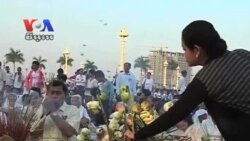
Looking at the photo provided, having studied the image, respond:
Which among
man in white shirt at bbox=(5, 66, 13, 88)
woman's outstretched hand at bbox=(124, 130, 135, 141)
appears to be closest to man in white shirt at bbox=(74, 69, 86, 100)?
man in white shirt at bbox=(5, 66, 13, 88)

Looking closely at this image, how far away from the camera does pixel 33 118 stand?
4.02m

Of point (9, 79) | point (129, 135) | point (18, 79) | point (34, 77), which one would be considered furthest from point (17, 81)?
point (129, 135)

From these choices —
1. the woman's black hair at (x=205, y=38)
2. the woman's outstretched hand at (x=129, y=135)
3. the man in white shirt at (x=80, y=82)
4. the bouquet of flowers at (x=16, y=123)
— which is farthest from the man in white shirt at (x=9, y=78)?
the woman's black hair at (x=205, y=38)

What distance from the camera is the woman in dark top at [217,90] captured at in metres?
2.77

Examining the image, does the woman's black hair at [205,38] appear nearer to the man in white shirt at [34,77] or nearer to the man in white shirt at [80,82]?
the man in white shirt at [34,77]

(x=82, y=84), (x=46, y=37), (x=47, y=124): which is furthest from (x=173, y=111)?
(x=46, y=37)

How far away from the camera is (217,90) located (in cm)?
278

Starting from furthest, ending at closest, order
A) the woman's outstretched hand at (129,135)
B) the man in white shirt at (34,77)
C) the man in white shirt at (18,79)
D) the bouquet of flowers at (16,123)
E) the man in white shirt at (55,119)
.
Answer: the man in white shirt at (18,79) < the man in white shirt at (34,77) < the man in white shirt at (55,119) < the bouquet of flowers at (16,123) < the woman's outstretched hand at (129,135)

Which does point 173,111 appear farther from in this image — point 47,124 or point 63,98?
point 63,98

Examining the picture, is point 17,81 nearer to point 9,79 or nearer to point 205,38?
point 9,79

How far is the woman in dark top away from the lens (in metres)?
2.77

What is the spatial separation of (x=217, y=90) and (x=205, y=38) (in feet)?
0.80

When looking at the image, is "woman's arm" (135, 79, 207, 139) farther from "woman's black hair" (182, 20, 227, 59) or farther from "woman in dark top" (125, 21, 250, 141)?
"woman's black hair" (182, 20, 227, 59)

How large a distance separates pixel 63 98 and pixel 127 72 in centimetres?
914
